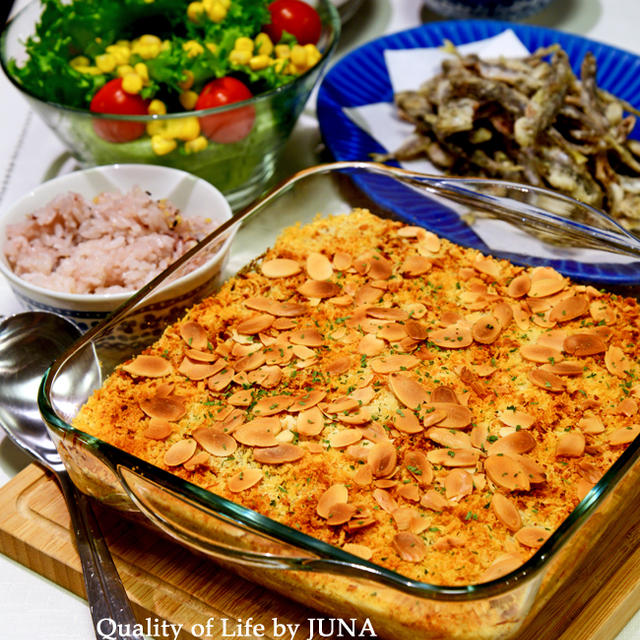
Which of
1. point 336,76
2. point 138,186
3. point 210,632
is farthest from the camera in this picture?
point 336,76

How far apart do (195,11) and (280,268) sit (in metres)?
0.65

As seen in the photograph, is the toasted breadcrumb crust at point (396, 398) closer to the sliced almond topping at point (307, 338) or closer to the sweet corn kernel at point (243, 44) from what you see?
the sliced almond topping at point (307, 338)

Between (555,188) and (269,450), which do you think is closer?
(269,450)

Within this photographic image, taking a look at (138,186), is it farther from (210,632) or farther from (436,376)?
(210,632)

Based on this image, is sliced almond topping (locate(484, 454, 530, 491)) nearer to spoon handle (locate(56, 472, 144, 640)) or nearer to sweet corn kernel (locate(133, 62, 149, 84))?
spoon handle (locate(56, 472, 144, 640))

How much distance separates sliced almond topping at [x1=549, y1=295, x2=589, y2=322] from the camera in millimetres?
1111

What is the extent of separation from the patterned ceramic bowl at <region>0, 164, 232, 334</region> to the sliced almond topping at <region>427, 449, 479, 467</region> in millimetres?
428

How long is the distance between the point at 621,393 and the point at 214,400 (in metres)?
0.51

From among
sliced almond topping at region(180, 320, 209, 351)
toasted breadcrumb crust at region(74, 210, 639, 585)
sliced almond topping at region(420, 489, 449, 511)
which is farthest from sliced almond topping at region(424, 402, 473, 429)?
sliced almond topping at region(180, 320, 209, 351)

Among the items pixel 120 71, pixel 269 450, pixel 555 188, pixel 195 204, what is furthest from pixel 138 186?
pixel 555 188

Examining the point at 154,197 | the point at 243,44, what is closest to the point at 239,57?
the point at 243,44

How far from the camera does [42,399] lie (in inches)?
Result: 35.7

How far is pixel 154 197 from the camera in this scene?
1.42 meters

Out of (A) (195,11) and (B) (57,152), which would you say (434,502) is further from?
(B) (57,152)
